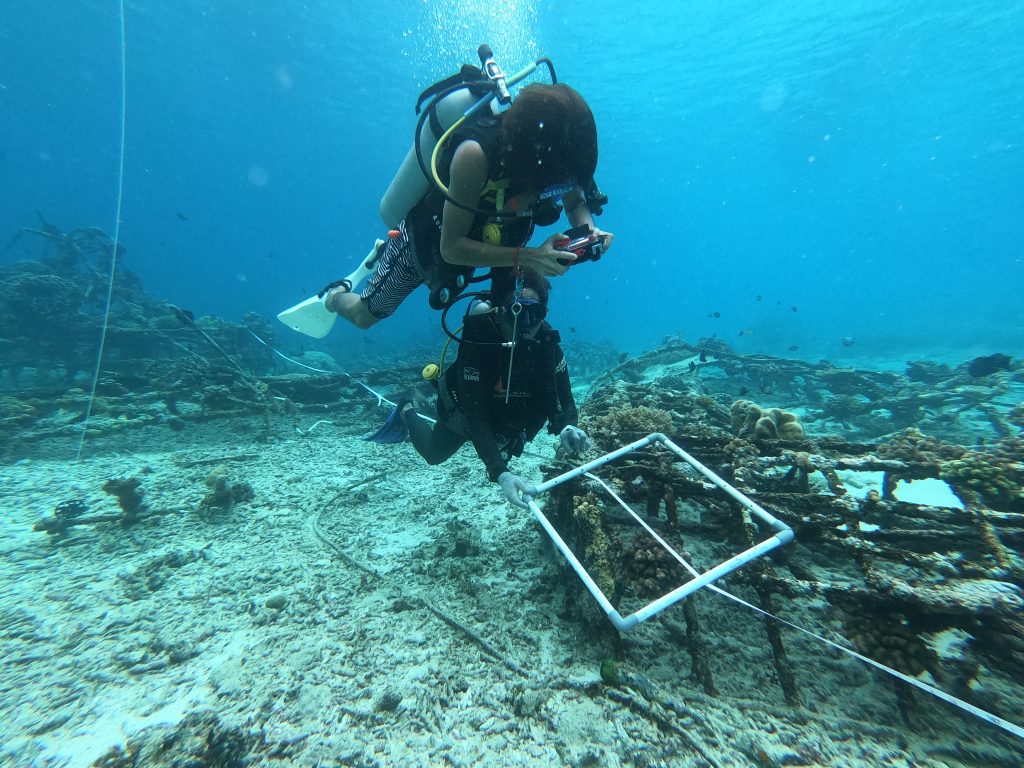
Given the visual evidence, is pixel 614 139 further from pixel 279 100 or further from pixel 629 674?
pixel 629 674

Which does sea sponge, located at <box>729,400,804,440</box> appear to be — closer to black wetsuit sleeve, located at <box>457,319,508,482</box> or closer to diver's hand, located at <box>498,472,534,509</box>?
diver's hand, located at <box>498,472,534,509</box>

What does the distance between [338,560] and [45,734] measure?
201 cm

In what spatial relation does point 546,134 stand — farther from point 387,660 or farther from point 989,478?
point 989,478

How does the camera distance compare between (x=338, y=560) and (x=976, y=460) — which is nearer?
(x=976, y=460)

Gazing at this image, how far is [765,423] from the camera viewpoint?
15.0 feet

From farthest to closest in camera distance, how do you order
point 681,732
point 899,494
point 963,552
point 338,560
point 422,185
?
point 899,494
point 338,560
point 422,185
point 963,552
point 681,732

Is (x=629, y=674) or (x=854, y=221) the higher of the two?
(x=854, y=221)

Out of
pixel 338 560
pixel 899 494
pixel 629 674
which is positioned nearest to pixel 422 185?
pixel 338 560

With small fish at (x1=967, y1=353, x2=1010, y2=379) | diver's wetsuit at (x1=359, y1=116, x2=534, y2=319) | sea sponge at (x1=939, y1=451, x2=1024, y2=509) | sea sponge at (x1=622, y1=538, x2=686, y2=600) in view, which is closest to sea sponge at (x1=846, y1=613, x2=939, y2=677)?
sea sponge at (x1=622, y1=538, x2=686, y2=600)

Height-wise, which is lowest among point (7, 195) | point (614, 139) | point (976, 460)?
point (976, 460)

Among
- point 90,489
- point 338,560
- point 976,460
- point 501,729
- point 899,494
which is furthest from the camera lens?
point 90,489

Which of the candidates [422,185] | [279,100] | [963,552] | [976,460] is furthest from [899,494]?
[279,100]

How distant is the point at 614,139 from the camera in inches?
2105

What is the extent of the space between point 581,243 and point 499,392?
1.59 meters
